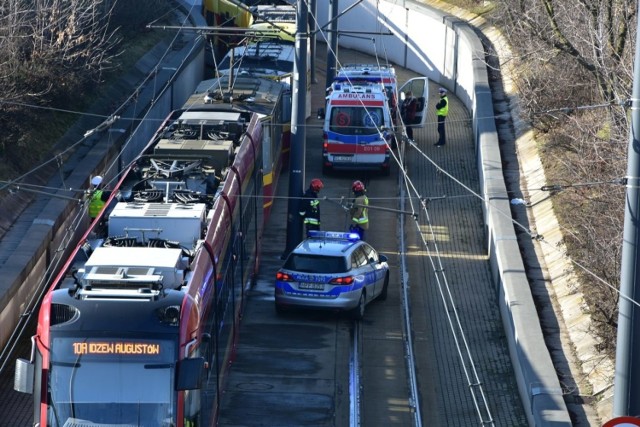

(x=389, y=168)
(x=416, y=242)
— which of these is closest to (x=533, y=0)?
(x=389, y=168)

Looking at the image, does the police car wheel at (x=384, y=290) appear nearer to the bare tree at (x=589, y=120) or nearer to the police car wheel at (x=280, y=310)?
the police car wheel at (x=280, y=310)

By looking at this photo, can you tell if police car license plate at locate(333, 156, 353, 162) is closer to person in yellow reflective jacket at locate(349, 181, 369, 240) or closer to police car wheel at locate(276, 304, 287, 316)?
person in yellow reflective jacket at locate(349, 181, 369, 240)

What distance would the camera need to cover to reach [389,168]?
108 ft

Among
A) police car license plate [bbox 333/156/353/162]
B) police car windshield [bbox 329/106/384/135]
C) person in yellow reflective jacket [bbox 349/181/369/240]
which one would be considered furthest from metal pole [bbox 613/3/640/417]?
police car windshield [bbox 329/106/384/135]

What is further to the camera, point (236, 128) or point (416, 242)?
point (416, 242)

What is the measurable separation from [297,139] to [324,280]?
4.56 meters

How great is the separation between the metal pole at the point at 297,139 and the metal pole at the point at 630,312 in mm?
14051

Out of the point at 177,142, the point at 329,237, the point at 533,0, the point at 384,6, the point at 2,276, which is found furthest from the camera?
the point at 384,6

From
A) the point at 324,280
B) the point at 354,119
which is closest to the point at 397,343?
the point at 324,280

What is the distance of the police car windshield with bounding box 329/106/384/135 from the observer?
3244 centimetres

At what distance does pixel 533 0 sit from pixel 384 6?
785 inches

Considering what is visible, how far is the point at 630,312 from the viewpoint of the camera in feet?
38.7

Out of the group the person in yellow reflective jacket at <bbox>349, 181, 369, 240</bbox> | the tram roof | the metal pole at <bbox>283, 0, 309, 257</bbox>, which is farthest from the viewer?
the tram roof

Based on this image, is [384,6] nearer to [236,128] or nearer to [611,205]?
[236,128]
